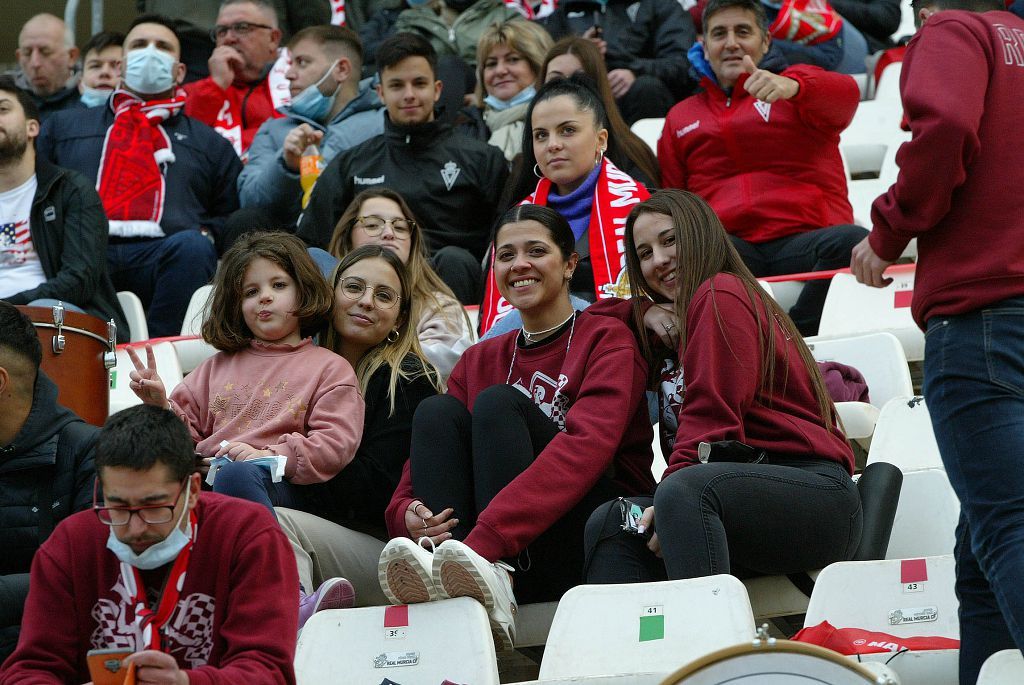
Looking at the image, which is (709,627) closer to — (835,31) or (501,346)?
(501,346)

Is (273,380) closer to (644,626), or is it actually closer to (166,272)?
(644,626)

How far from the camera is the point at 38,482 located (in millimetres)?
3004

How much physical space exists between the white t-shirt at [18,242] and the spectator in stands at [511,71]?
5.90 feet

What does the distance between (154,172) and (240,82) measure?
132 centimetres

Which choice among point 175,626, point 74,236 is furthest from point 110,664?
point 74,236

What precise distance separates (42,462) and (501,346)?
1.10 m

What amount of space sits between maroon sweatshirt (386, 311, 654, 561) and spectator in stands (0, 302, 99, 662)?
2.25 ft

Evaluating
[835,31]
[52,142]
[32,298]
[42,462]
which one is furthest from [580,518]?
[835,31]

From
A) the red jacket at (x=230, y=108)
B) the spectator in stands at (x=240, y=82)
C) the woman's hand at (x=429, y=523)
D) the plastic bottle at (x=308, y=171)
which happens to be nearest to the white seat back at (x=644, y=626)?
the woman's hand at (x=429, y=523)

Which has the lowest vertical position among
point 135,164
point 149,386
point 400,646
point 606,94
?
point 400,646

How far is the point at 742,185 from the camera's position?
4984 mm

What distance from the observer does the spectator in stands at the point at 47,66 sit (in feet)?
21.5

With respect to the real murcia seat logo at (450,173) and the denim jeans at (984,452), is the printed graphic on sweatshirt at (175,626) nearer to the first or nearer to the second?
the denim jeans at (984,452)

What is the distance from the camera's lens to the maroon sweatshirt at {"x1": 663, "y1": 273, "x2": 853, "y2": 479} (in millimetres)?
2924
